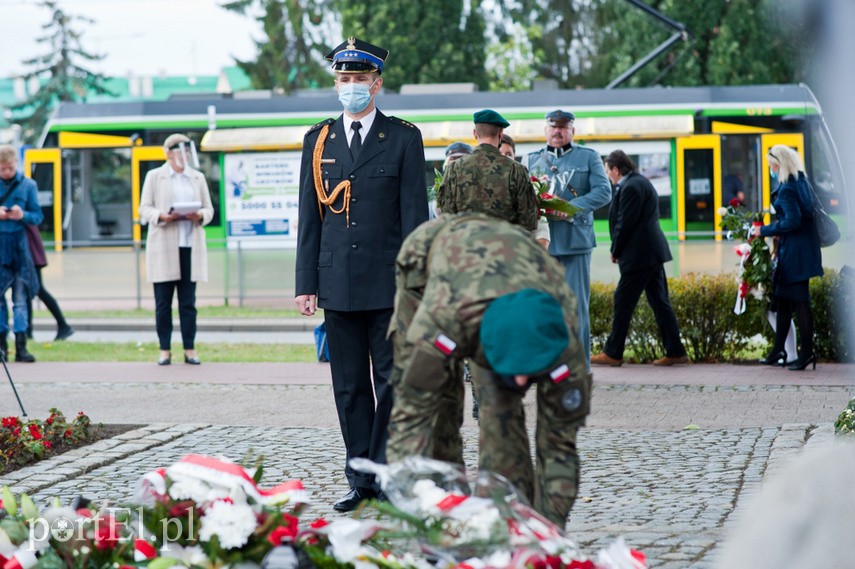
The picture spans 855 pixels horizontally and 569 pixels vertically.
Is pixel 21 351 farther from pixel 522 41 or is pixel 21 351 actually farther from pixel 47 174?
pixel 522 41

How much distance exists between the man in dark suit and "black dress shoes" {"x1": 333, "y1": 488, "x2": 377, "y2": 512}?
582 cm

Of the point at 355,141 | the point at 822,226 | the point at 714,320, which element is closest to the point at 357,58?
the point at 355,141

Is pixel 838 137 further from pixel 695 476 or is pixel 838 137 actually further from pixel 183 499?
pixel 183 499

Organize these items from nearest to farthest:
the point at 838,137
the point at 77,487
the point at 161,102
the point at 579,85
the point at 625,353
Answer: the point at 77,487
the point at 838,137
the point at 625,353
the point at 161,102
the point at 579,85

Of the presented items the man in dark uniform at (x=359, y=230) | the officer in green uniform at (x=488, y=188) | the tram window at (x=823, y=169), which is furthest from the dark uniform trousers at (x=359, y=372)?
the tram window at (x=823, y=169)

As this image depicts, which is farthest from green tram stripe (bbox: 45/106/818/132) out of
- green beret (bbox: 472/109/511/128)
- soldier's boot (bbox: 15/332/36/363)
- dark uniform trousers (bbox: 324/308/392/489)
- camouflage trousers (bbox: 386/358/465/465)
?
camouflage trousers (bbox: 386/358/465/465)

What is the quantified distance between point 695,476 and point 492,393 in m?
2.57

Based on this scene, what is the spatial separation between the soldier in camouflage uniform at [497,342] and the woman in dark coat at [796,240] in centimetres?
703

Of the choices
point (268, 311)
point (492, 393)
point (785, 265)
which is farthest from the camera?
point (268, 311)

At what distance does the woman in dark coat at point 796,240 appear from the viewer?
36.0 feet

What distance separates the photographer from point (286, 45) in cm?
4956

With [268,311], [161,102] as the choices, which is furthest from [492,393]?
[161,102]

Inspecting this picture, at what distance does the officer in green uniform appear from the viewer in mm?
5629

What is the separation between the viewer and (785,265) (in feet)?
36.2
